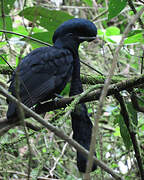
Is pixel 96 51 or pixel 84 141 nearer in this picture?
pixel 84 141

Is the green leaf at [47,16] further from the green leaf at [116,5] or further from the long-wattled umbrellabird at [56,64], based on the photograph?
the green leaf at [116,5]

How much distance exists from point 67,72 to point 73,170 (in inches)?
84.8

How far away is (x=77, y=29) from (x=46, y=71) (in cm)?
35

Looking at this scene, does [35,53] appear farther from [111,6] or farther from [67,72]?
[111,6]

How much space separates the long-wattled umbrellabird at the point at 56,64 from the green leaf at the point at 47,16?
0.16ft

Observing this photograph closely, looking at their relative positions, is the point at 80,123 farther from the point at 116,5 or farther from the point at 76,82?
the point at 116,5

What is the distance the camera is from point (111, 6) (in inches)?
60.9

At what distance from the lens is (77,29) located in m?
1.81

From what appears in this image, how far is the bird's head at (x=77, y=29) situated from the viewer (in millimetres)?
1770

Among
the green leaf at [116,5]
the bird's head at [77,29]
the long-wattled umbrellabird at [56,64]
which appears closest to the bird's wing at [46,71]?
the long-wattled umbrellabird at [56,64]

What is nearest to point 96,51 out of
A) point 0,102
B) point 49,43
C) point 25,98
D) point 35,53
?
point 0,102

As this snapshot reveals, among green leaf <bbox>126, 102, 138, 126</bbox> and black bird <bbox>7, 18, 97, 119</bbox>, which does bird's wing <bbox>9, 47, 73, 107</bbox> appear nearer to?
black bird <bbox>7, 18, 97, 119</bbox>

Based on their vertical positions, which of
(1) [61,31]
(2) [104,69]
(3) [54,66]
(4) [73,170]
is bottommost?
(4) [73,170]

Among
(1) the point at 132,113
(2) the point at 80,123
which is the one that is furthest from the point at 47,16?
(1) the point at 132,113
